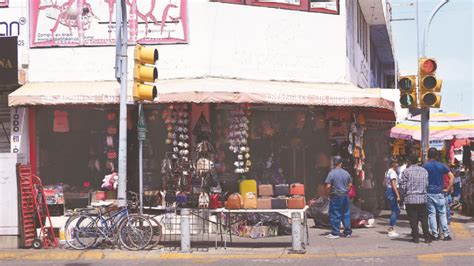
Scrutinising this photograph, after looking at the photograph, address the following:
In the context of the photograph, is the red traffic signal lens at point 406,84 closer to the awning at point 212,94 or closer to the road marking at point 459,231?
the awning at point 212,94

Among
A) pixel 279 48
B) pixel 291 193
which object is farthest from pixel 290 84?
pixel 291 193

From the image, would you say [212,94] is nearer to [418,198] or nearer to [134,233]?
[134,233]

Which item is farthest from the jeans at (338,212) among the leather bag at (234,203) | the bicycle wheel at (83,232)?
the bicycle wheel at (83,232)

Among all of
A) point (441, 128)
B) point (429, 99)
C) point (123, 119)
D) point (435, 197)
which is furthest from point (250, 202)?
point (441, 128)

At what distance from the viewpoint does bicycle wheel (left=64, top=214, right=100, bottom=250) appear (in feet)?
42.5

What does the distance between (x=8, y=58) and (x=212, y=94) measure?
465 cm

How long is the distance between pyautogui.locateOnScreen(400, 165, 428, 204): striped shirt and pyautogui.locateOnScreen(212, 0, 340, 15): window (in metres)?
5.31

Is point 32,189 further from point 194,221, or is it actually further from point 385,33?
point 385,33

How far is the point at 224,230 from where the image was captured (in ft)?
46.6

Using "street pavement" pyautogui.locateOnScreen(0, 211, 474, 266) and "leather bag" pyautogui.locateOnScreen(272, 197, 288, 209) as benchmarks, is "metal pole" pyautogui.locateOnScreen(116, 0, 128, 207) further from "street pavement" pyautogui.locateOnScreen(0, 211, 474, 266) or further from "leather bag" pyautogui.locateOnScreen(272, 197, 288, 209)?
"leather bag" pyautogui.locateOnScreen(272, 197, 288, 209)

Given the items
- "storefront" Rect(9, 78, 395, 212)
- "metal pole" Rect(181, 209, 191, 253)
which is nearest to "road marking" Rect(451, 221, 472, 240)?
"storefront" Rect(9, 78, 395, 212)

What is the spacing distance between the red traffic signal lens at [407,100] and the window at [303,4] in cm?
330

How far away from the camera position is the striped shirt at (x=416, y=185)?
1300 cm

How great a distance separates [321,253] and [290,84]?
16.2 ft
